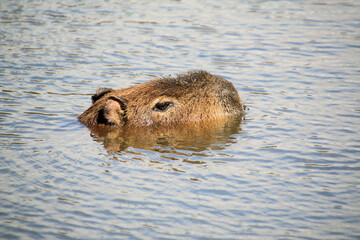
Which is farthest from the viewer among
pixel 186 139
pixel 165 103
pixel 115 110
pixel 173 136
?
pixel 165 103

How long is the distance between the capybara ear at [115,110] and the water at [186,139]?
48 centimetres

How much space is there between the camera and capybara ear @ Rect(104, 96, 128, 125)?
25.8ft

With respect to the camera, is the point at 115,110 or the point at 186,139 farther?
the point at 115,110

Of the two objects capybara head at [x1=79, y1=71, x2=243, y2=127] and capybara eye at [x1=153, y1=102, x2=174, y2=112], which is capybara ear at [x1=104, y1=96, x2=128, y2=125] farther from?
capybara eye at [x1=153, y1=102, x2=174, y2=112]

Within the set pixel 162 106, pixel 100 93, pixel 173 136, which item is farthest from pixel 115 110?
pixel 173 136

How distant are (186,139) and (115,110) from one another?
1.30 metres

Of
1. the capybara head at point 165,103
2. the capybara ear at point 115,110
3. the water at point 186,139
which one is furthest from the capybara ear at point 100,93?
the water at point 186,139

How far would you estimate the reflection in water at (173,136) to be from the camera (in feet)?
24.2

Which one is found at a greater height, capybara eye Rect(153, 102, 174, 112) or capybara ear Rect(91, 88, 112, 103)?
capybara ear Rect(91, 88, 112, 103)

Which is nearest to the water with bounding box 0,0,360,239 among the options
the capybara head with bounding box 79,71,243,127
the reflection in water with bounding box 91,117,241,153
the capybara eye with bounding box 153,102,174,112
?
the reflection in water with bounding box 91,117,241,153

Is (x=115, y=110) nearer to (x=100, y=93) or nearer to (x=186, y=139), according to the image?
(x=100, y=93)

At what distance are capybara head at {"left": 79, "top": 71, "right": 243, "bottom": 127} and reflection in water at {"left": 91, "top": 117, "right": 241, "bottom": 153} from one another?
14cm

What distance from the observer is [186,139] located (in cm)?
766

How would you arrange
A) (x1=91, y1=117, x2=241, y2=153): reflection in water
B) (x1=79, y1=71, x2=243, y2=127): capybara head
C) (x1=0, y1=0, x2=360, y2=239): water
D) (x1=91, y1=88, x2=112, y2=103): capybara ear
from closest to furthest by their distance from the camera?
(x1=0, y1=0, x2=360, y2=239): water
(x1=91, y1=117, x2=241, y2=153): reflection in water
(x1=79, y1=71, x2=243, y2=127): capybara head
(x1=91, y1=88, x2=112, y2=103): capybara ear
